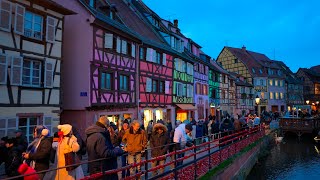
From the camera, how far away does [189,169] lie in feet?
33.0

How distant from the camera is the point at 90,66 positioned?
18.7 m

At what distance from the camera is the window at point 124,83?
2186cm

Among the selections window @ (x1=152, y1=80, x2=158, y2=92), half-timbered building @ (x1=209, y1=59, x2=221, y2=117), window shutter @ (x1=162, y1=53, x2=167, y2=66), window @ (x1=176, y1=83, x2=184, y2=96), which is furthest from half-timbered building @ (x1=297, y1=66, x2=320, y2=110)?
window @ (x1=152, y1=80, x2=158, y2=92)

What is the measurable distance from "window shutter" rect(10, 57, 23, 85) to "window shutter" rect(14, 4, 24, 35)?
1.19m

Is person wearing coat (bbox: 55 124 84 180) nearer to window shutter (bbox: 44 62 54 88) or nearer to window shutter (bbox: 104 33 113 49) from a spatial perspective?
window shutter (bbox: 44 62 54 88)

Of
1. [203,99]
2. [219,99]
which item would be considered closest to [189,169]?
[203,99]

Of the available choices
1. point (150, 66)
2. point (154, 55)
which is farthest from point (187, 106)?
point (150, 66)

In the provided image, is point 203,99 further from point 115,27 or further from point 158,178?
point 158,178

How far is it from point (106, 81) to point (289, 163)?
45.0 feet

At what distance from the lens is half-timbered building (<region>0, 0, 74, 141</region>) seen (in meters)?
13.5

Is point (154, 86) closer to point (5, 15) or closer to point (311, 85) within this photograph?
point (5, 15)

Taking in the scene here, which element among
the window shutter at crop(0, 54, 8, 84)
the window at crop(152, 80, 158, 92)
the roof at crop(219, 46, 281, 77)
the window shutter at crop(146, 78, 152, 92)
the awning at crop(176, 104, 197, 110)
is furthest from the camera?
the roof at crop(219, 46, 281, 77)

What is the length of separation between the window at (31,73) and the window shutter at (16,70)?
0.54m

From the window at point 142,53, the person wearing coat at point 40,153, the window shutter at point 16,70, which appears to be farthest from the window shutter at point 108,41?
the person wearing coat at point 40,153
